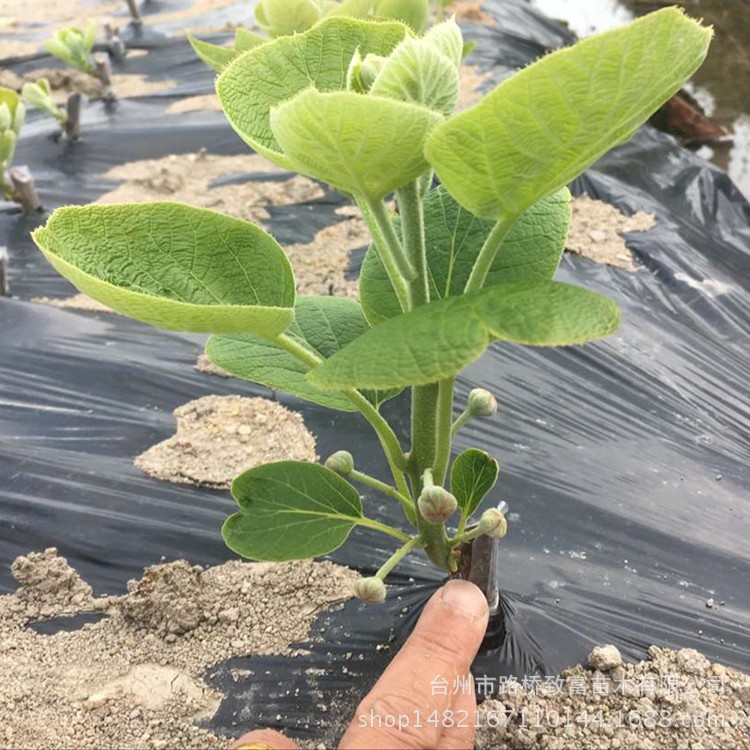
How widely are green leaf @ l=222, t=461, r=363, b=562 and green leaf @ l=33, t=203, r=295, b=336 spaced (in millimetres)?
216

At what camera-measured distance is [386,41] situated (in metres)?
0.62

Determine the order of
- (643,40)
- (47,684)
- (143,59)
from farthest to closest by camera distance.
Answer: (143,59)
(47,684)
(643,40)

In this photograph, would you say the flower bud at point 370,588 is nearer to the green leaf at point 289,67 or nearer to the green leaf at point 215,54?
the green leaf at point 289,67

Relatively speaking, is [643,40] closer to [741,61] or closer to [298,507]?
[298,507]

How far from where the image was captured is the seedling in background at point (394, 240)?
1.40ft

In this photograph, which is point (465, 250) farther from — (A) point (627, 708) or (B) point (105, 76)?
(B) point (105, 76)

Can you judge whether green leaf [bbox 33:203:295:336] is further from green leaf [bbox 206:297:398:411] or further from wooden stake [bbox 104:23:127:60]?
wooden stake [bbox 104:23:127:60]

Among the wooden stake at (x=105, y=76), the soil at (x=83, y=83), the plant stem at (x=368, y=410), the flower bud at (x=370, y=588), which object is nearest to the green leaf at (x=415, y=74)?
the plant stem at (x=368, y=410)

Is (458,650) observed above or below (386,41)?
below

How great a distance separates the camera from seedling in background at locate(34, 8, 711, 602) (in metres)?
0.43

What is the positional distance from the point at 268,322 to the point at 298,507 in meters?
0.32

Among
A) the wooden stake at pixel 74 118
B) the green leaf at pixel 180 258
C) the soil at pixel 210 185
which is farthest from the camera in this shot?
the wooden stake at pixel 74 118

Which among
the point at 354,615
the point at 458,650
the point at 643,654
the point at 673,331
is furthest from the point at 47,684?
the point at 673,331

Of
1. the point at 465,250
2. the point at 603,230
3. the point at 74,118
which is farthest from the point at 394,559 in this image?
the point at 74,118
